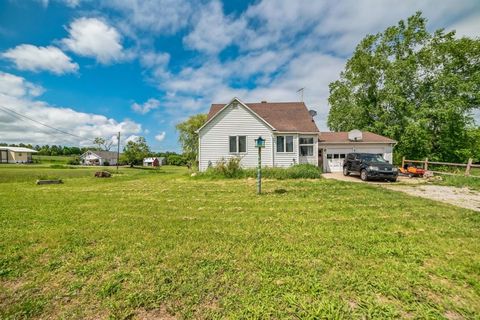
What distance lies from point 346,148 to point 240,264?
1904 centimetres

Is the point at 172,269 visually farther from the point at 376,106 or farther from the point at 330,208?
the point at 376,106

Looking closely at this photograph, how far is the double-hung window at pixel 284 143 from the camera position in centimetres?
1675

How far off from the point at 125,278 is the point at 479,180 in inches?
685

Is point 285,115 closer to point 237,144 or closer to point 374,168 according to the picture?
point 237,144

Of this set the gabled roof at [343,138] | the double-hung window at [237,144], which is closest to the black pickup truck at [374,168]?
the gabled roof at [343,138]

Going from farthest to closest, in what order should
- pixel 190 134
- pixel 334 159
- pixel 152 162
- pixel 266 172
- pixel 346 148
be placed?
1. pixel 152 162
2. pixel 190 134
3. pixel 334 159
4. pixel 346 148
5. pixel 266 172

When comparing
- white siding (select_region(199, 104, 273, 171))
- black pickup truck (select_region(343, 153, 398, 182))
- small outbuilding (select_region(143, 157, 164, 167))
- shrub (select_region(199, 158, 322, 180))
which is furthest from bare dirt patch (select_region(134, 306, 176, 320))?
small outbuilding (select_region(143, 157, 164, 167))

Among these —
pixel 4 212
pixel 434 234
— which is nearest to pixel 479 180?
pixel 434 234

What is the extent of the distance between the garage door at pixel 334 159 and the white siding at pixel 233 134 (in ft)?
20.9

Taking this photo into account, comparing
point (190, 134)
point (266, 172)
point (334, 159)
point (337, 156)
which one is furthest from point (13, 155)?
point (337, 156)

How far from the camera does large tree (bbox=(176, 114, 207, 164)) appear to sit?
3828cm

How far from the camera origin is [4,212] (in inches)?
239

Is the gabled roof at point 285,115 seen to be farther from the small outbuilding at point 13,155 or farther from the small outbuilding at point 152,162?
the small outbuilding at point 13,155

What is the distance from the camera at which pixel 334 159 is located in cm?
1931
